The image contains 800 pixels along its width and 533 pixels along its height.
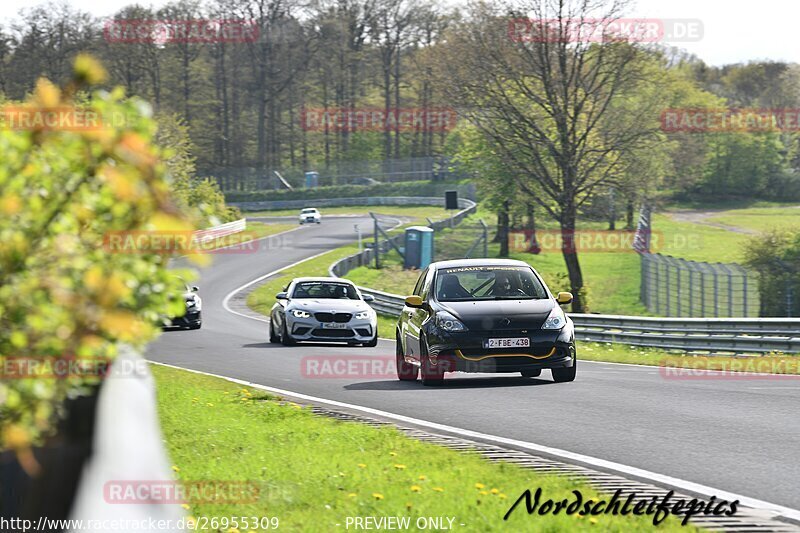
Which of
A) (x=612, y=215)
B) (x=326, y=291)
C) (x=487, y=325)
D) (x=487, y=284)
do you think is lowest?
(x=612, y=215)

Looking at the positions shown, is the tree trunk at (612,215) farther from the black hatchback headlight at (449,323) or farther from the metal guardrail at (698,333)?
the black hatchback headlight at (449,323)

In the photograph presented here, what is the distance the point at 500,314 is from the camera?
1568cm

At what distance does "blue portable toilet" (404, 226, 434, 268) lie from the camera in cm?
A: 5372

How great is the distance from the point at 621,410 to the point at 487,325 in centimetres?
317

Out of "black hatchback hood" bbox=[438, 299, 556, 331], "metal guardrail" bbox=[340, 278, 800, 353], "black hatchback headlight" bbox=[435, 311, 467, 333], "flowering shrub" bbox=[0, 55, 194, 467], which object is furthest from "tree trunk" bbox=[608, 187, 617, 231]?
"flowering shrub" bbox=[0, 55, 194, 467]

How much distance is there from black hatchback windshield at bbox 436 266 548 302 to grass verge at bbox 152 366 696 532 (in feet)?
13.9

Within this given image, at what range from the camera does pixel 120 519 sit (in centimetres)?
432

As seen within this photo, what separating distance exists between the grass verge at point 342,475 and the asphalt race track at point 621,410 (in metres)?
1.14

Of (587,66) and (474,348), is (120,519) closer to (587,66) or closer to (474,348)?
(474,348)

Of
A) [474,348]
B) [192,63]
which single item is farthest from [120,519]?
[192,63]

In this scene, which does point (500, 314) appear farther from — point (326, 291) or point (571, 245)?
point (571, 245)

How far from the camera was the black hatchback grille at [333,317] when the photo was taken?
80.3 feet

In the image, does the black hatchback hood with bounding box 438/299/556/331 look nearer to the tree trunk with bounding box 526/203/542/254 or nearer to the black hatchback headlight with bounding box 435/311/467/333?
the black hatchback headlight with bounding box 435/311/467/333

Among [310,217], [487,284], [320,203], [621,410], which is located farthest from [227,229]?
[621,410]
